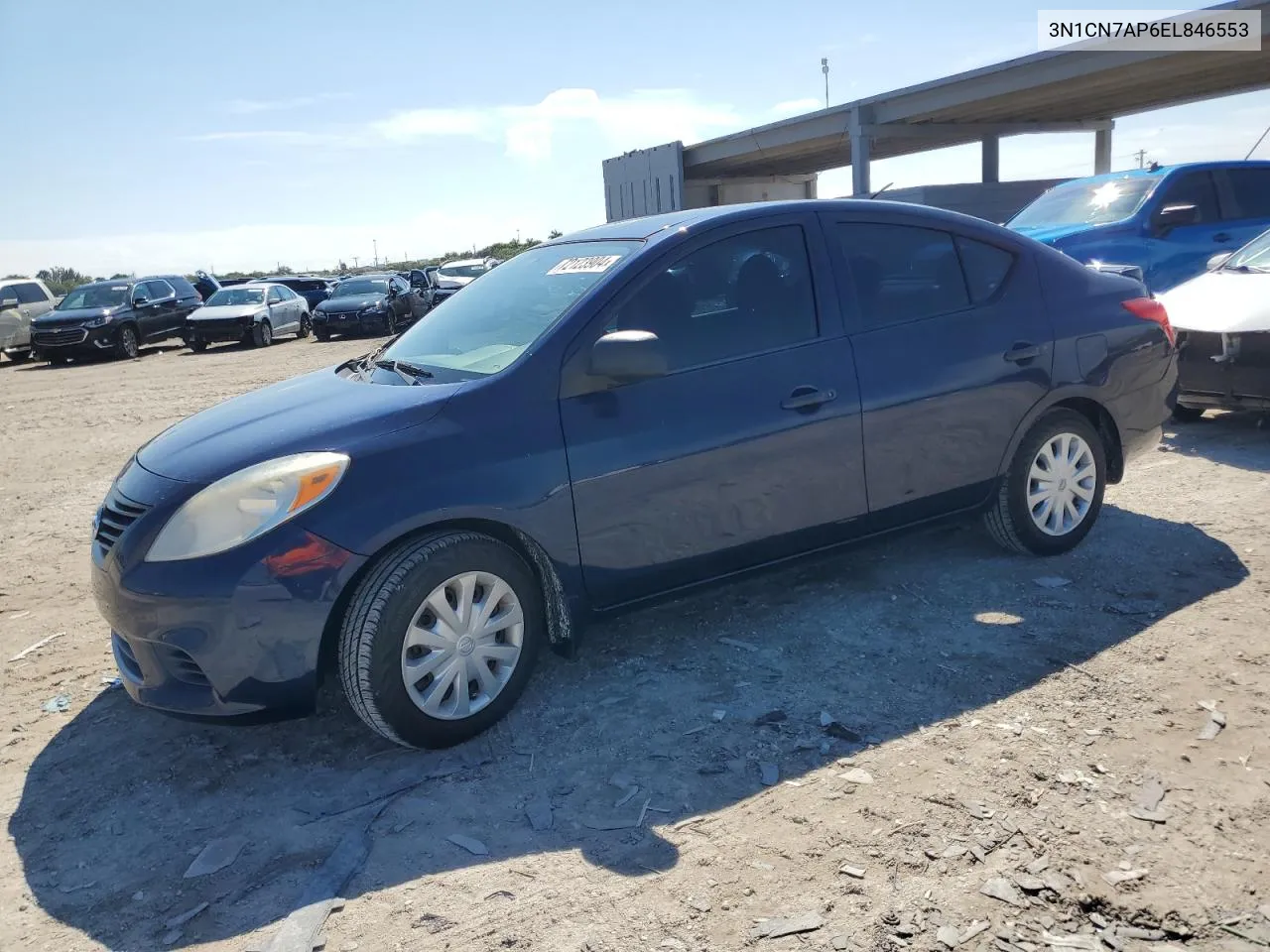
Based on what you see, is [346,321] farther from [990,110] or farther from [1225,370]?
[1225,370]

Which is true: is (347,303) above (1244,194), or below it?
below

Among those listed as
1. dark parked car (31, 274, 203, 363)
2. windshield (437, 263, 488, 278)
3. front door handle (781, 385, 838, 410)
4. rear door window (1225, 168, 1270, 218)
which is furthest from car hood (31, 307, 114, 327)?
front door handle (781, 385, 838, 410)

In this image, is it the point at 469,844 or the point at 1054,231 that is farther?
the point at 1054,231

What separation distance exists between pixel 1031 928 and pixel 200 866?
7.52ft

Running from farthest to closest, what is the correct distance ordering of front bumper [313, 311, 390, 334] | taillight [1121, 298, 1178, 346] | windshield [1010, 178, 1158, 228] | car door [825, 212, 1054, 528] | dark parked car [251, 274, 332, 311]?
dark parked car [251, 274, 332, 311], front bumper [313, 311, 390, 334], windshield [1010, 178, 1158, 228], taillight [1121, 298, 1178, 346], car door [825, 212, 1054, 528]

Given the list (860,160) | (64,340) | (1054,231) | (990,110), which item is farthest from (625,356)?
(990,110)

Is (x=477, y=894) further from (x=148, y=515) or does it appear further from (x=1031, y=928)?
(x=148, y=515)

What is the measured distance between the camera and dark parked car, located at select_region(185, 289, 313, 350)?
22.5 meters

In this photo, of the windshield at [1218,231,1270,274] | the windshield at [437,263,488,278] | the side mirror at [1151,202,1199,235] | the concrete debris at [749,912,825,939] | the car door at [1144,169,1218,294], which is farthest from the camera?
the windshield at [437,263,488,278]

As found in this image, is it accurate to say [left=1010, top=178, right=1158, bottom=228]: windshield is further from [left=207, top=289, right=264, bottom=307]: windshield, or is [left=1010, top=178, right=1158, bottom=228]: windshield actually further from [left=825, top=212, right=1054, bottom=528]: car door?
[left=207, top=289, right=264, bottom=307]: windshield

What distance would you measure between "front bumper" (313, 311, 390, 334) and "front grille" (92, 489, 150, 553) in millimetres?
21298

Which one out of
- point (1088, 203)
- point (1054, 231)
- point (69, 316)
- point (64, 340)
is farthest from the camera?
point (69, 316)

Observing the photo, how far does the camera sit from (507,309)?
4.14 meters

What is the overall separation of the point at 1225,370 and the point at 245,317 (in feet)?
67.9
